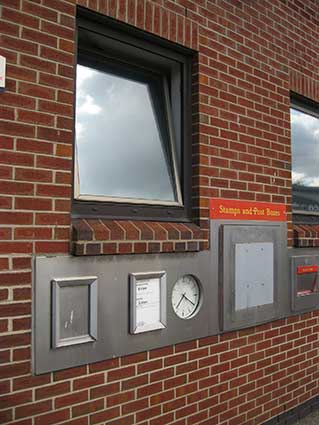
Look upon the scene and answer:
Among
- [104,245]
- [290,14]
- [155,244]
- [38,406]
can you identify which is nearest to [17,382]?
[38,406]

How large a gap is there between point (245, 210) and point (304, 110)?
5.69 feet

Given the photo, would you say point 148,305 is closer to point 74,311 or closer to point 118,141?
point 74,311

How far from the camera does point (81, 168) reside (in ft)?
10.7

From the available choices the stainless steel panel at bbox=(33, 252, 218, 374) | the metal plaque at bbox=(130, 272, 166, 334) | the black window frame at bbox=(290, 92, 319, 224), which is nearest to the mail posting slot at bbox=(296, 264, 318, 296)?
the black window frame at bbox=(290, 92, 319, 224)

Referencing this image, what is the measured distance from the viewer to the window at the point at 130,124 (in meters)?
3.30

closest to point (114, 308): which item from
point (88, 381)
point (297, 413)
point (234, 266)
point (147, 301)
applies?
point (147, 301)

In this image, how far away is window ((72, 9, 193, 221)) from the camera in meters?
3.30

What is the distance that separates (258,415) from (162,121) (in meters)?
2.56

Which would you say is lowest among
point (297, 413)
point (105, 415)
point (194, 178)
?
point (297, 413)

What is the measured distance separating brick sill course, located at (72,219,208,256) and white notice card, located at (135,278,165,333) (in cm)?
22

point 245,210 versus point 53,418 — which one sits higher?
point 245,210

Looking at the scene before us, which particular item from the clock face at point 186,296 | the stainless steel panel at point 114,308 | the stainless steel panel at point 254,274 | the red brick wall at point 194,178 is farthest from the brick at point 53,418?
the stainless steel panel at point 254,274

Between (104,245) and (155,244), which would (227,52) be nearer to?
(155,244)

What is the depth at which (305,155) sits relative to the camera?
530cm
